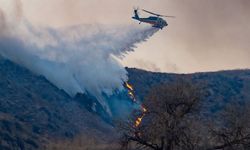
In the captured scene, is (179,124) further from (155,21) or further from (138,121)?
(155,21)

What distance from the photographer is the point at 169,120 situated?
209ft

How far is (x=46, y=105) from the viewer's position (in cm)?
19850

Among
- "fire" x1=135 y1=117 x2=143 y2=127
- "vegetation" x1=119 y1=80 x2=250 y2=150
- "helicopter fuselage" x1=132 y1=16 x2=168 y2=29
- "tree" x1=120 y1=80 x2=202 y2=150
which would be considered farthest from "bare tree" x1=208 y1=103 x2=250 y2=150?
"helicopter fuselage" x1=132 y1=16 x2=168 y2=29

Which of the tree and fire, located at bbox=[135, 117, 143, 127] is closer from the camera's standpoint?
the tree

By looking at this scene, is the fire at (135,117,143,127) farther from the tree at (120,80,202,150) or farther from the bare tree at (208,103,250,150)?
the bare tree at (208,103,250,150)

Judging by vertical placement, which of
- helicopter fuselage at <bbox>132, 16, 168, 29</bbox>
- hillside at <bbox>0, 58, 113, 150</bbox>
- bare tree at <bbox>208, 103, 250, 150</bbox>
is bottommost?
bare tree at <bbox>208, 103, 250, 150</bbox>

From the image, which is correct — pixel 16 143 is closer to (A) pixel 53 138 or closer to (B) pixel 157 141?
(A) pixel 53 138

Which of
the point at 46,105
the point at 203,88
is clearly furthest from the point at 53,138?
the point at 203,88

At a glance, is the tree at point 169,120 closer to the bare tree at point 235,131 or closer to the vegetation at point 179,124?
the vegetation at point 179,124

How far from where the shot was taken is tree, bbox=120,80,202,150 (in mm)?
63344

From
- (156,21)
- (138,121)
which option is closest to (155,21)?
(156,21)

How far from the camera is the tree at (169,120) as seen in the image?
63.3 m

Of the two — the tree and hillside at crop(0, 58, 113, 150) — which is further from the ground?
hillside at crop(0, 58, 113, 150)

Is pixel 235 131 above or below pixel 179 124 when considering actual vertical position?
below
